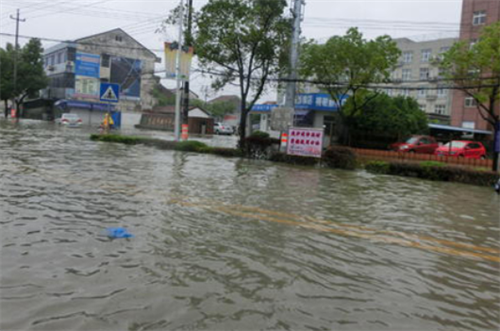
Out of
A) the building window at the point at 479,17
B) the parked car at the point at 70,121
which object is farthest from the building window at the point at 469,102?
the parked car at the point at 70,121

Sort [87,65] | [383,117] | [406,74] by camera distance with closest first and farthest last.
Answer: [383,117] < [87,65] < [406,74]

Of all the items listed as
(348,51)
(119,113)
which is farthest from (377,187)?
(119,113)

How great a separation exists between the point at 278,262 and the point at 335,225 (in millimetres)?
2296

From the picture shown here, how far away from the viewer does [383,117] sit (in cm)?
3025

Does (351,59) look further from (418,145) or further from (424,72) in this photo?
(424,72)

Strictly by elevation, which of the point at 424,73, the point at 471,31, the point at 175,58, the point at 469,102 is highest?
the point at 471,31

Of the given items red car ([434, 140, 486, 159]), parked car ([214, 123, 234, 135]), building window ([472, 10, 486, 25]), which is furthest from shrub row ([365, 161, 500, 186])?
parked car ([214, 123, 234, 135])

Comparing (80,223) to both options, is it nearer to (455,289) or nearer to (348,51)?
(455,289)

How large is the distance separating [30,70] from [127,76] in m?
10.9

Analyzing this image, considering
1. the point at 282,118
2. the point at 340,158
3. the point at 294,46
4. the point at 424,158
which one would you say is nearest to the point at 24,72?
the point at 294,46

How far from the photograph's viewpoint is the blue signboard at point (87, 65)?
51719mm

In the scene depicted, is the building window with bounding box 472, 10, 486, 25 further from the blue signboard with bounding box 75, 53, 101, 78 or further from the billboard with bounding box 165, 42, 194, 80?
the blue signboard with bounding box 75, 53, 101, 78

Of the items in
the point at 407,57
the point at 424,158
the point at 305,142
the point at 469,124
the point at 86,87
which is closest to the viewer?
the point at 305,142

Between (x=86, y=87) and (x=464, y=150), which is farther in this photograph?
(x=86, y=87)
